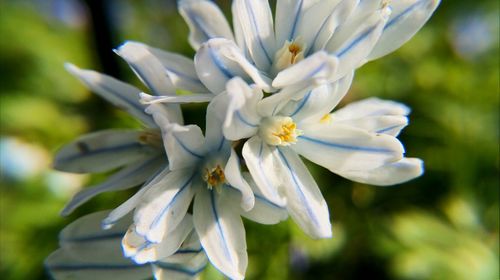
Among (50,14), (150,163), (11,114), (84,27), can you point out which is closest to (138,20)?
(84,27)

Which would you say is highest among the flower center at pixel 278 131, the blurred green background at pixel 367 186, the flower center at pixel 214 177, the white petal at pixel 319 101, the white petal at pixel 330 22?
the white petal at pixel 330 22

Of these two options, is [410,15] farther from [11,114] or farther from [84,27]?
[84,27]

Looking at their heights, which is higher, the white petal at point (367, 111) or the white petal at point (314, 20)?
the white petal at point (314, 20)

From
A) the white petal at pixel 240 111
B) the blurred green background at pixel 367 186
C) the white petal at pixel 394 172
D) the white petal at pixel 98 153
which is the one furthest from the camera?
the blurred green background at pixel 367 186

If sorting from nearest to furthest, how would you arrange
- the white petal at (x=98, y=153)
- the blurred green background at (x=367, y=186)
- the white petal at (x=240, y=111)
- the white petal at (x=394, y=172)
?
the white petal at (x=240, y=111) < the white petal at (x=394, y=172) < the white petal at (x=98, y=153) < the blurred green background at (x=367, y=186)

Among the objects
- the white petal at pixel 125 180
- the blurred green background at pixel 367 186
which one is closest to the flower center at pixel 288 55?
the white petal at pixel 125 180

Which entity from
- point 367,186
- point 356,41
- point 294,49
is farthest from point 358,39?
point 367,186

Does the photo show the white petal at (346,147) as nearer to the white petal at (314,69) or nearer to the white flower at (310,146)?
the white flower at (310,146)

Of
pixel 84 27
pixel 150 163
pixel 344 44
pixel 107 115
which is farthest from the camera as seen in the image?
pixel 84 27

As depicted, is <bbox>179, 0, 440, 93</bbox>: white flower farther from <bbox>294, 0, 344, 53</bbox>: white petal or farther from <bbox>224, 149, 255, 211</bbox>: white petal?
<bbox>224, 149, 255, 211</bbox>: white petal
